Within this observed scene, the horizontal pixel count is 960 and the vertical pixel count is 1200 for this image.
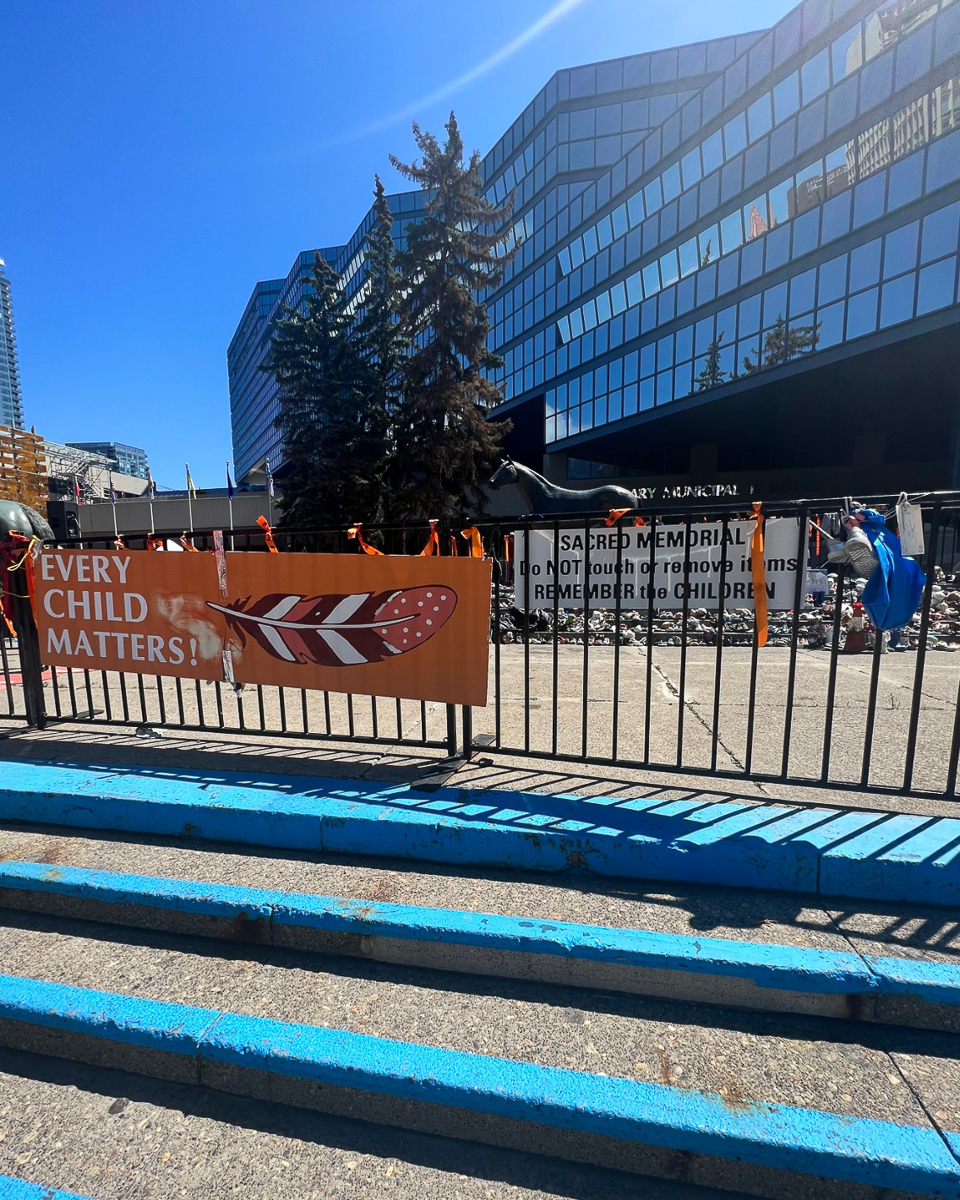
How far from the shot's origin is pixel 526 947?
232cm

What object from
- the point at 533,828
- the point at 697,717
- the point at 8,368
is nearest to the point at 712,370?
the point at 697,717

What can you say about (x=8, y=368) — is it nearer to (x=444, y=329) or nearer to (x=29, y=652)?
(x=444, y=329)

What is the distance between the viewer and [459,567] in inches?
138

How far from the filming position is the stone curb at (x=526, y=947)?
6.90 ft

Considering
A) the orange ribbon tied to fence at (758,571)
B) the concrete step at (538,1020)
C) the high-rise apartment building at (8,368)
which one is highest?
the high-rise apartment building at (8,368)

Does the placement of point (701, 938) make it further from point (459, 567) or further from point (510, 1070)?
point (459, 567)

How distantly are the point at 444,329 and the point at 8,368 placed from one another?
571 feet

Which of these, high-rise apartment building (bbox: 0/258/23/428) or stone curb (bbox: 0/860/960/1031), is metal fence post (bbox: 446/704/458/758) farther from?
high-rise apartment building (bbox: 0/258/23/428)

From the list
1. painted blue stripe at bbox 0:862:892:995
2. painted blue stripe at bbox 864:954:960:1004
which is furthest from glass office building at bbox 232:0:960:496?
painted blue stripe at bbox 0:862:892:995

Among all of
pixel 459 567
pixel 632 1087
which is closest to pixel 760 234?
pixel 459 567

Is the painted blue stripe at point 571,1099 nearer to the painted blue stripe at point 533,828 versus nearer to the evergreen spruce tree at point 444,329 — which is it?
the painted blue stripe at point 533,828

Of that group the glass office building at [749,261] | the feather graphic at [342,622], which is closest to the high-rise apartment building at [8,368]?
the glass office building at [749,261]

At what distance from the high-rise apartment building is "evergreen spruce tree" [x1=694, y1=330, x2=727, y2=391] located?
168058mm

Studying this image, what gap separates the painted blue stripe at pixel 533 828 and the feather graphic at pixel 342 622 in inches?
33.1
